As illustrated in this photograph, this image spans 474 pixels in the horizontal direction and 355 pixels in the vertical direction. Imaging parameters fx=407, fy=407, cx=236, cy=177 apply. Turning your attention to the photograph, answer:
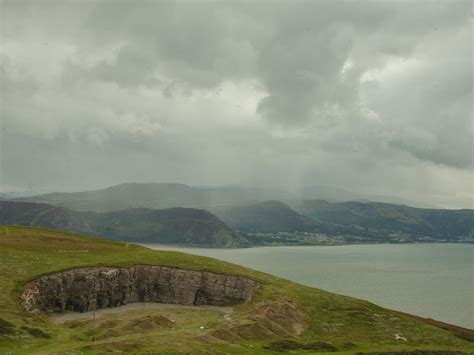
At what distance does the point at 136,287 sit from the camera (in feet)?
299

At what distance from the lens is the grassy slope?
4500 cm

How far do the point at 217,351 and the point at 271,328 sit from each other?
741 inches

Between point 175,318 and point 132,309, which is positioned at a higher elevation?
point 175,318

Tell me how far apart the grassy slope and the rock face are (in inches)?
88.6

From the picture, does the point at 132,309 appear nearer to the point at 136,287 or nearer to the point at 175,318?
the point at 136,287

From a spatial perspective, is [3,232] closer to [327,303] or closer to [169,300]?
[169,300]

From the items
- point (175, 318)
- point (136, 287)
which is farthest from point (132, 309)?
point (175, 318)

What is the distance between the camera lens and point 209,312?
259 feet

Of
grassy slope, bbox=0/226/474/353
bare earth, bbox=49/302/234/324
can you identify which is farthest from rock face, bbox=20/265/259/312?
grassy slope, bbox=0/226/474/353

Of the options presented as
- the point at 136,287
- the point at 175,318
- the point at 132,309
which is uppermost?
the point at 136,287

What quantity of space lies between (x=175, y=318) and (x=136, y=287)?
2468 cm

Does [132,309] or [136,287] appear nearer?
[132,309]

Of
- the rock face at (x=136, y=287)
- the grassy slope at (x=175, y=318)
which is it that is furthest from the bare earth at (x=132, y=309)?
the grassy slope at (x=175, y=318)

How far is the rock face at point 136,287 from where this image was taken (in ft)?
254
